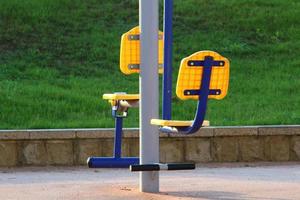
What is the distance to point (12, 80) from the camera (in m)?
14.3

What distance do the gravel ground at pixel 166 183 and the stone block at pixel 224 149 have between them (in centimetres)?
13

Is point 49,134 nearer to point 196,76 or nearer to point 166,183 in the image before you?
point 166,183

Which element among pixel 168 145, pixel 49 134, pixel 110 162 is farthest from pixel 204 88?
pixel 168 145

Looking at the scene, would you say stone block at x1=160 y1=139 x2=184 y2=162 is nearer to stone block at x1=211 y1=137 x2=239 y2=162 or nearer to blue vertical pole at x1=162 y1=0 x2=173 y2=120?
stone block at x1=211 y1=137 x2=239 y2=162

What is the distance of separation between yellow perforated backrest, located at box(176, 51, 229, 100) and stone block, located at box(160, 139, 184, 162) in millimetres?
4204

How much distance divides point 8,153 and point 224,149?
2.63 metres

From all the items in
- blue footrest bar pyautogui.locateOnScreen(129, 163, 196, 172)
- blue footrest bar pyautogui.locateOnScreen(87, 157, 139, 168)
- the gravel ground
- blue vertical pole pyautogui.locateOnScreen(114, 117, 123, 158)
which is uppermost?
blue vertical pole pyautogui.locateOnScreen(114, 117, 123, 158)

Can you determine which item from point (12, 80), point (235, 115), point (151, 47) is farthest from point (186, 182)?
point (12, 80)

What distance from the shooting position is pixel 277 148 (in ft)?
37.7

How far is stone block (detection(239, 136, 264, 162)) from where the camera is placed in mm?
11430

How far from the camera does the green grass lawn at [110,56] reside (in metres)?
12.7

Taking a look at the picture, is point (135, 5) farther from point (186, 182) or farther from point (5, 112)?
point (186, 182)

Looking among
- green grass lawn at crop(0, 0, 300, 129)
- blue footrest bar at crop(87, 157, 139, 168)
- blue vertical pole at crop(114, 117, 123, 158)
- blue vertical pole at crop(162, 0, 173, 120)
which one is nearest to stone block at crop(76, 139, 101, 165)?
green grass lawn at crop(0, 0, 300, 129)

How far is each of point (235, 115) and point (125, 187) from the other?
14.1 feet
